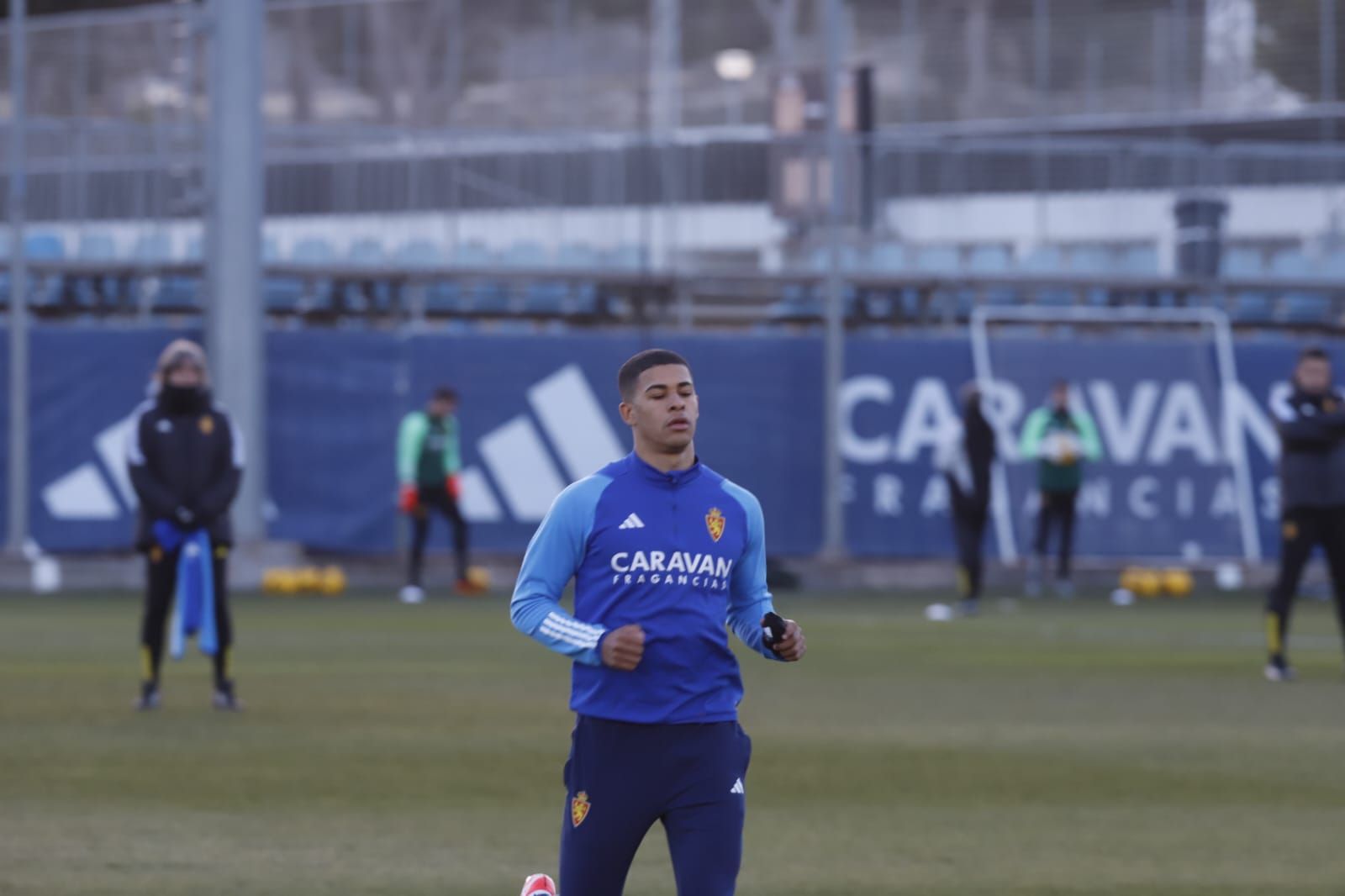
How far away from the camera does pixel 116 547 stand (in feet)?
92.7

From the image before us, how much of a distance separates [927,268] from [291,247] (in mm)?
9177

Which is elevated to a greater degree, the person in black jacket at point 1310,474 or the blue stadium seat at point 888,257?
the blue stadium seat at point 888,257

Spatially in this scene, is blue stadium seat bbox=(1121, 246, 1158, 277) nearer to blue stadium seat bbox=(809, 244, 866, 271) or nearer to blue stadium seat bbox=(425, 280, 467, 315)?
blue stadium seat bbox=(809, 244, 866, 271)

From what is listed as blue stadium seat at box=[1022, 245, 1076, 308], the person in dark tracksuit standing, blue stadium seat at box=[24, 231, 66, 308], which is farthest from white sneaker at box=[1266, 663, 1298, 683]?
blue stadium seat at box=[24, 231, 66, 308]

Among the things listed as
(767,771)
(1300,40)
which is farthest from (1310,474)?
(1300,40)

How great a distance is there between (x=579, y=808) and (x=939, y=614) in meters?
17.9

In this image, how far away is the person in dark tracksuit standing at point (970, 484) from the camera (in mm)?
23984

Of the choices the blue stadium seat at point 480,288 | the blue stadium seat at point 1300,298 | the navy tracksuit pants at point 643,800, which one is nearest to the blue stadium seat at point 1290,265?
the blue stadium seat at point 1300,298

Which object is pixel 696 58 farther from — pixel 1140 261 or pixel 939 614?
pixel 939 614

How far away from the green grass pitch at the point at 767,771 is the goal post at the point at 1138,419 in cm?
921

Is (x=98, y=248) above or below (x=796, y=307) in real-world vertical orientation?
above

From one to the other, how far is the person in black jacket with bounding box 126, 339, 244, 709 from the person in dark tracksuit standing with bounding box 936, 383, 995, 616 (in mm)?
11543

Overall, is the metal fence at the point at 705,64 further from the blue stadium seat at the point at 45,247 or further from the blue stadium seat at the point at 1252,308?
the blue stadium seat at the point at 1252,308

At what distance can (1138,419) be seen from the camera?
29.5 metres
